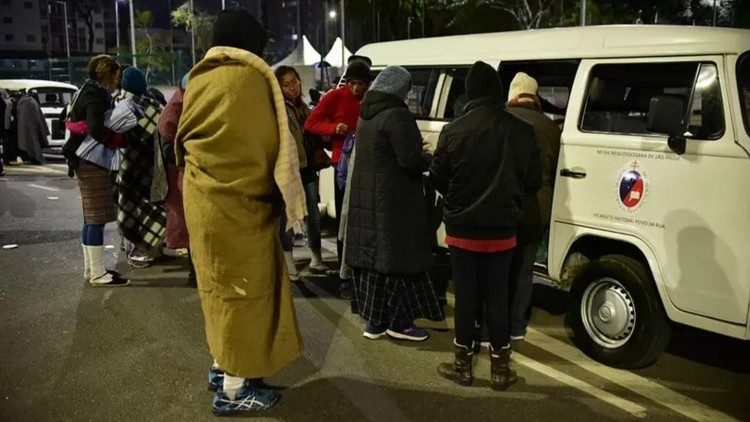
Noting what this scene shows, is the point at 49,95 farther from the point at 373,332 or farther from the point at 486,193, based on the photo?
the point at 486,193

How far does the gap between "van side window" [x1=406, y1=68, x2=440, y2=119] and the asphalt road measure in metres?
1.81

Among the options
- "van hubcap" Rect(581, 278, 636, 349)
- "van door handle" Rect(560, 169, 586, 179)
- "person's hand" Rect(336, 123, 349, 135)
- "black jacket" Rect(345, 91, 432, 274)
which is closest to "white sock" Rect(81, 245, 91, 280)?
"person's hand" Rect(336, 123, 349, 135)

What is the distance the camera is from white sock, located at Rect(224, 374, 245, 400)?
3.98 metres

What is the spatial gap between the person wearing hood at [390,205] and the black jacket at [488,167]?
0.50 meters

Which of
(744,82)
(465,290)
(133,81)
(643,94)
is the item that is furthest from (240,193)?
(133,81)

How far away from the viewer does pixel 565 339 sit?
17.3 feet

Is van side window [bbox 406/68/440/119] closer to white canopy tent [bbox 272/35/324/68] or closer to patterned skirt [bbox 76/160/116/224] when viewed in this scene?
patterned skirt [bbox 76/160/116/224]

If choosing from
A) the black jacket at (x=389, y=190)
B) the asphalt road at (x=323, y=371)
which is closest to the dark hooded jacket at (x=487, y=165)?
the black jacket at (x=389, y=190)

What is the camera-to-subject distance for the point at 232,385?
4000 mm

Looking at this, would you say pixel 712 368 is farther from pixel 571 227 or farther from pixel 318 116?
pixel 318 116

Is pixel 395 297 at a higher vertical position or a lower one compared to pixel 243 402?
higher

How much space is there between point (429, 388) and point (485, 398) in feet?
1.15

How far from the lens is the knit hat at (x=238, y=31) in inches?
146

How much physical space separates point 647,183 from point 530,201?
29.0 inches
